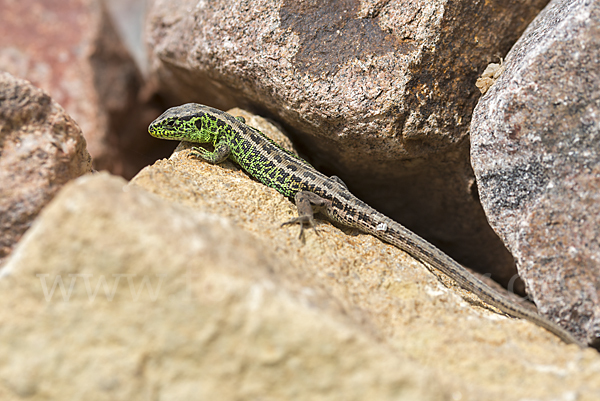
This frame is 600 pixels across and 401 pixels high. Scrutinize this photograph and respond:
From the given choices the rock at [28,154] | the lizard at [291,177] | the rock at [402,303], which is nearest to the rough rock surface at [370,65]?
the lizard at [291,177]

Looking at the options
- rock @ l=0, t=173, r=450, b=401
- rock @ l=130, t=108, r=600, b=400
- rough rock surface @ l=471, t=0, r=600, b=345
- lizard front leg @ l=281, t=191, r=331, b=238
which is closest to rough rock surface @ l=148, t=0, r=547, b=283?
lizard front leg @ l=281, t=191, r=331, b=238

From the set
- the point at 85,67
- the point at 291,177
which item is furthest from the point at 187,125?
the point at 85,67

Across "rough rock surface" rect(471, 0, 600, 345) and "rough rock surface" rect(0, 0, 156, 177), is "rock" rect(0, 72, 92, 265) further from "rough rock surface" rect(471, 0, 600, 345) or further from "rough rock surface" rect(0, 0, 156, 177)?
"rough rock surface" rect(0, 0, 156, 177)

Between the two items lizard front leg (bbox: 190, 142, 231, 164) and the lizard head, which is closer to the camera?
lizard front leg (bbox: 190, 142, 231, 164)

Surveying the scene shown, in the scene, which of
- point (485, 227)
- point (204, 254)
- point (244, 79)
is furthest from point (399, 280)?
point (244, 79)

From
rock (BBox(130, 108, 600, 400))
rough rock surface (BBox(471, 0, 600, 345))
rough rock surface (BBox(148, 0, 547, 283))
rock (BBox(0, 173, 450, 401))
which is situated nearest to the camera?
rock (BBox(0, 173, 450, 401))

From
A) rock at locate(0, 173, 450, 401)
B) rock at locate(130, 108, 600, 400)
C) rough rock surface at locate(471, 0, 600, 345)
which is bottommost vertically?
rock at locate(0, 173, 450, 401)

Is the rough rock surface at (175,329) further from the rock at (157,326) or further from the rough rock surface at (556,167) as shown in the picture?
the rough rock surface at (556,167)
